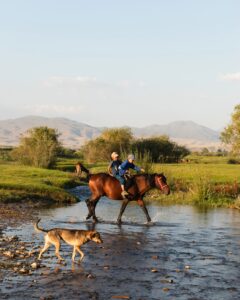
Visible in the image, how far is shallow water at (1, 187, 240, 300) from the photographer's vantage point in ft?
34.2

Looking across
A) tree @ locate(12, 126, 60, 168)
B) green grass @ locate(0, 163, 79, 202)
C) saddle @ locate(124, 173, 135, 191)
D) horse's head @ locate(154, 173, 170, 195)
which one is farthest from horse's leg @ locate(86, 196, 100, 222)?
tree @ locate(12, 126, 60, 168)

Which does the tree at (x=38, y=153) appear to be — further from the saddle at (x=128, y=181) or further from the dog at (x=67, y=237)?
the dog at (x=67, y=237)

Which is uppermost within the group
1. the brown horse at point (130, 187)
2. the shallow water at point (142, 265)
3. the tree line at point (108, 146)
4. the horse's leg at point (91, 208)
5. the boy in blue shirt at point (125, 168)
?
the tree line at point (108, 146)

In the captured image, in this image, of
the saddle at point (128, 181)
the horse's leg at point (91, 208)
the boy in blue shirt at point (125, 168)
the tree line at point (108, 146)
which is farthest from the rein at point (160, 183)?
the tree line at point (108, 146)

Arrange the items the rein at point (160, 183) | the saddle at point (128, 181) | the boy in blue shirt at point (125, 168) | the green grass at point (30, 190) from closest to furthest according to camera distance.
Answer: the boy in blue shirt at point (125, 168)
the saddle at point (128, 181)
the rein at point (160, 183)
the green grass at point (30, 190)

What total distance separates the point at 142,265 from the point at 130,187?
28.6 feet

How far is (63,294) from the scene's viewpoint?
10.1 m

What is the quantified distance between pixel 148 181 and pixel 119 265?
29.6 ft

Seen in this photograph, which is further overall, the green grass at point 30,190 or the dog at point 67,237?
the green grass at point 30,190

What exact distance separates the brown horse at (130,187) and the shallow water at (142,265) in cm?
92

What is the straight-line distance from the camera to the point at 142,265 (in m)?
12.9

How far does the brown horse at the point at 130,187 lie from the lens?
21500 mm

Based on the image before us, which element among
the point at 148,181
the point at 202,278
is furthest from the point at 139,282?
the point at 148,181

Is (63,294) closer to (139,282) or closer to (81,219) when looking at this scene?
(139,282)
